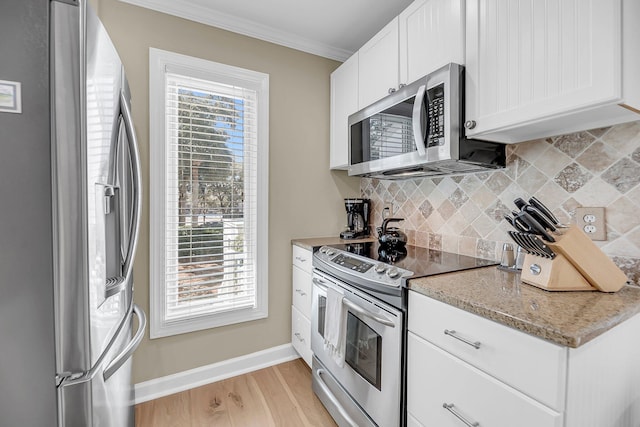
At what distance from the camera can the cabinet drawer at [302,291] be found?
6.89 ft

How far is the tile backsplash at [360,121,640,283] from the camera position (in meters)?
1.12

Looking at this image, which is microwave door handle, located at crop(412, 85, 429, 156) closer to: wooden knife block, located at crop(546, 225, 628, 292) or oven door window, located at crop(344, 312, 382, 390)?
→ wooden knife block, located at crop(546, 225, 628, 292)

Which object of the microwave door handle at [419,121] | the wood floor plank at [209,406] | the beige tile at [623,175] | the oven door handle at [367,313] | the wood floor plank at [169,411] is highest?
the microwave door handle at [419,121]

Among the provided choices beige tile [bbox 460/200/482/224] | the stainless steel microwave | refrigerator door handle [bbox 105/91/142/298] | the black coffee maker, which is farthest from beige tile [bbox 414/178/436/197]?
refrigerator door handle [bbox 105/91/142/298]

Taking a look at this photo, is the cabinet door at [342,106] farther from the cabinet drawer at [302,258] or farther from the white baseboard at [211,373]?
the white baseboard at [211,373]

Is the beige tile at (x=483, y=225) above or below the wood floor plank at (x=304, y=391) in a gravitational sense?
above

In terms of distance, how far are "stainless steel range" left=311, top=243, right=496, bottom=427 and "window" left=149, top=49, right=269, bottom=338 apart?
632 millimetres

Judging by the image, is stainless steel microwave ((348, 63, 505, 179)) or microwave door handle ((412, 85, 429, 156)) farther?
microwave door handle ((412, 85, 429, 156))

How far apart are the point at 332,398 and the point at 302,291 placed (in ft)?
2.40

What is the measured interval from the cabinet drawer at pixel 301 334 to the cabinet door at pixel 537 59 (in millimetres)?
1668

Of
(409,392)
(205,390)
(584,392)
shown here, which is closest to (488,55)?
(584,392)

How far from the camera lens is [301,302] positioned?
2207 mm

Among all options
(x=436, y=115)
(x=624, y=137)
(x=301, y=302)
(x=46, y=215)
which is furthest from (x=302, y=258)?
(x=624, y=137)

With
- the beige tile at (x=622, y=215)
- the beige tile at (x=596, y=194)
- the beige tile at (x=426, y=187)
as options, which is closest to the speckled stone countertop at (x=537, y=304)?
the beige tile at (x=622, y=215)
